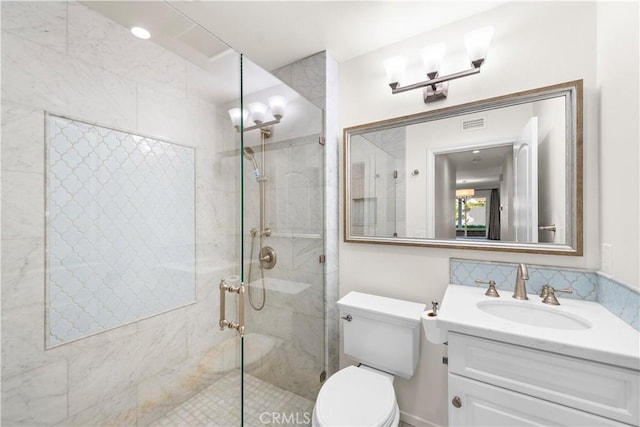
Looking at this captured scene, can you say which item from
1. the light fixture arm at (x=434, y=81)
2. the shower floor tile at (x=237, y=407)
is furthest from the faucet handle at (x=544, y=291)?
the shower floor tile at (x=237, y=407)

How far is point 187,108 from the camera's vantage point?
1497 millimetres

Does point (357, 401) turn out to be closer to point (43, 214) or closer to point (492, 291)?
point (492, 291)

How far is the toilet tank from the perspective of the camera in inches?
53.6

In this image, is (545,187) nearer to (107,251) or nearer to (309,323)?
(309,323)

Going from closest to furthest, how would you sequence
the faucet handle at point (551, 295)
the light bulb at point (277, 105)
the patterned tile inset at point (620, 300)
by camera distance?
the patterned tile inset at point (620, 300) → the faucet handle at point (551, 295) → the light bulb at point (277, 105)

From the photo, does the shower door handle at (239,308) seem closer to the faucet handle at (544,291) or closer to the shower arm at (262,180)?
the shower arm at (262,180)

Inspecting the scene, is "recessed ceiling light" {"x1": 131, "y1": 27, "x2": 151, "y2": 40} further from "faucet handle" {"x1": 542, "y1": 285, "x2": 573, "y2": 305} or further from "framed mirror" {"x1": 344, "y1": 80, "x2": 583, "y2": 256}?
"faucet handle" {"x1": 542, "y1": 285, "x2": 573, "y2": 305}

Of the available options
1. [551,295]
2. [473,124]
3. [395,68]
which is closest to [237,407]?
[551,295]

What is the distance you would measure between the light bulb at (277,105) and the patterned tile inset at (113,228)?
0.57 m

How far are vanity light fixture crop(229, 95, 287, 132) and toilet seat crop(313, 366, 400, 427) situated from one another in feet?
4.43

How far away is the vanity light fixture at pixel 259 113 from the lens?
1.21 meters

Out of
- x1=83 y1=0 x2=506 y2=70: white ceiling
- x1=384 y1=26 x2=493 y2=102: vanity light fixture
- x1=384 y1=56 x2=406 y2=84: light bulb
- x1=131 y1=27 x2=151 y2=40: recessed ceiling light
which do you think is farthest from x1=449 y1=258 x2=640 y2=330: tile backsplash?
x1=131 y1=27 x2=151 y2=40: recessed ceiling light

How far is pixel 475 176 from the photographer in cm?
142

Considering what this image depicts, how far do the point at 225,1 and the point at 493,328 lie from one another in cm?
199
